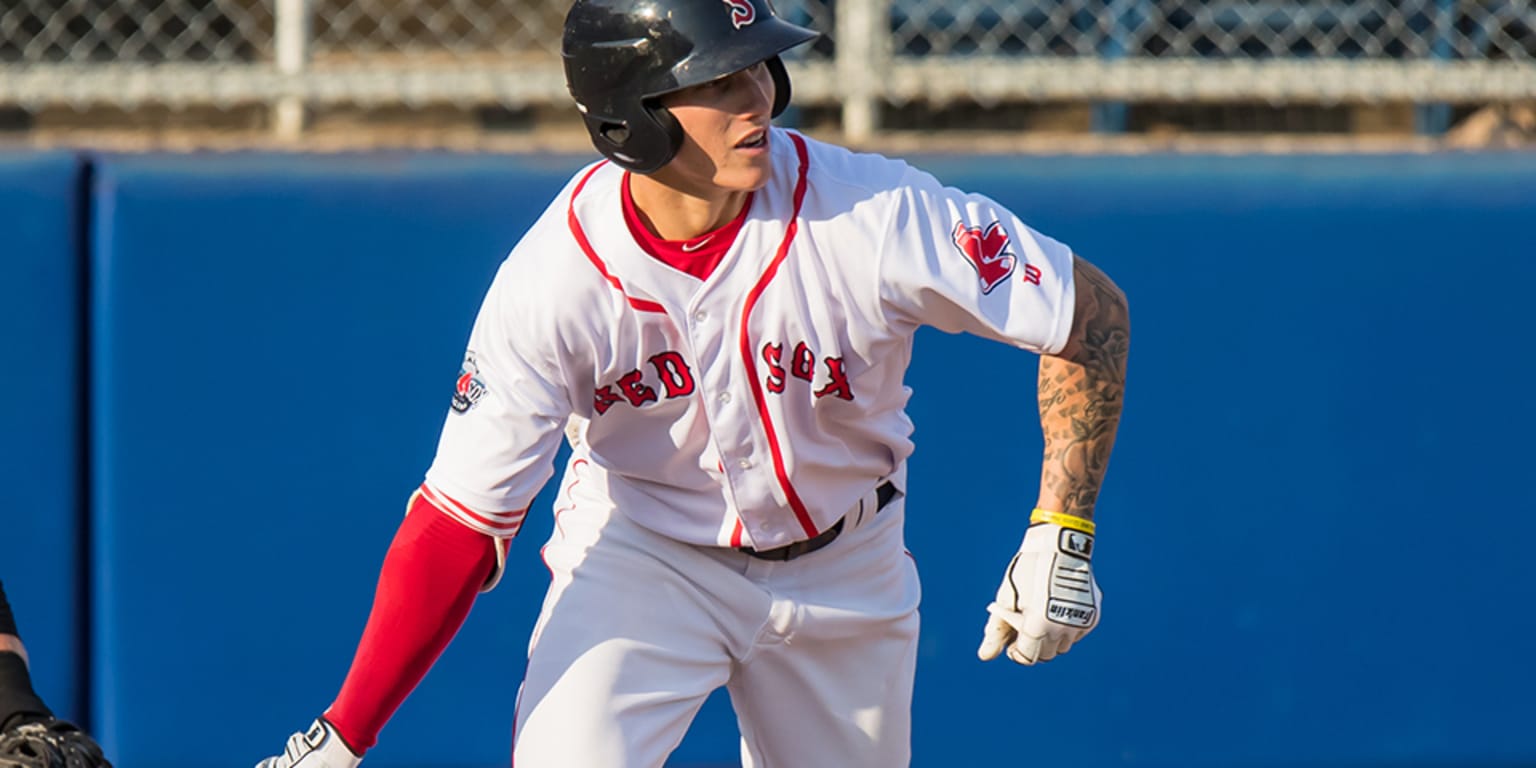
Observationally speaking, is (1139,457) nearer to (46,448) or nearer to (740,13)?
(740,13)

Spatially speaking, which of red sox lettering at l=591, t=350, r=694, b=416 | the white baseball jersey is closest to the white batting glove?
the white baseball jersey

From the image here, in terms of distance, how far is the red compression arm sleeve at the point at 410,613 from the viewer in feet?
8.52

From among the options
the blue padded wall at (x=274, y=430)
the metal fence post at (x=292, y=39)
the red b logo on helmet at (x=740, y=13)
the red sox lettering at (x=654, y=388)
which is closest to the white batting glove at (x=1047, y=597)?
the red sox lettering at (x=654, y=388)

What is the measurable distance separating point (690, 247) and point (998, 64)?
5.78 ft

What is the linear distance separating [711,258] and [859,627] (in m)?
0.66

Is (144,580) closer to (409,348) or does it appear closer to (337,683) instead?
(337,683)

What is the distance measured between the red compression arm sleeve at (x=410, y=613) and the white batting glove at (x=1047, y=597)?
30.1 inches

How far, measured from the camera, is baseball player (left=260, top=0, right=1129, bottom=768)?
8.63 ft

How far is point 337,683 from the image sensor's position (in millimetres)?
3902

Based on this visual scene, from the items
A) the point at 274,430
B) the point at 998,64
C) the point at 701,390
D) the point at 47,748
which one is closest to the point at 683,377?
the point at 701,390

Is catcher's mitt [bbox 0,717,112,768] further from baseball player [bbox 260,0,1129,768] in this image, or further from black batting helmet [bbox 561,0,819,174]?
black batting helmet [bbox 561,0,819,174]

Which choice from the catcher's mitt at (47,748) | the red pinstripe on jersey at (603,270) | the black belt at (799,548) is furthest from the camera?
the black belt at (799,548)

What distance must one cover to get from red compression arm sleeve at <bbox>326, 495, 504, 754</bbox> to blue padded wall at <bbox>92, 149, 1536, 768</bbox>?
1.22m

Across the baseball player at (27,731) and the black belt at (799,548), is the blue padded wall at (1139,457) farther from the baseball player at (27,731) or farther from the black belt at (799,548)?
the baseball player at (27,731)
